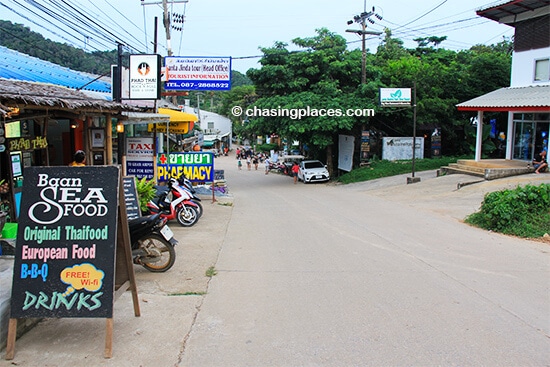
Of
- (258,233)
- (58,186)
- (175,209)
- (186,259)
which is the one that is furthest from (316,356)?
(175,209)

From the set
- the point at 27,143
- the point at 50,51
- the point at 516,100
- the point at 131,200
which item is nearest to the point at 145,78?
the point at 27,143

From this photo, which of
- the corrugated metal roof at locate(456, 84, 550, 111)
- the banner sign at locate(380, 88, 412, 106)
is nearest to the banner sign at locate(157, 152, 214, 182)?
the corrugated metal roof at locate(456, 84, 550, 111)

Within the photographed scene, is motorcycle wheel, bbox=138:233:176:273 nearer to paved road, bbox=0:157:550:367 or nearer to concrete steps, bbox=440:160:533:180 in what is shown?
paved road, bbox=0:157:550:367

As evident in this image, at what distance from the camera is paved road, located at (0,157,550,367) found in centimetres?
472

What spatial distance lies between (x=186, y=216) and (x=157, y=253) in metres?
4.69

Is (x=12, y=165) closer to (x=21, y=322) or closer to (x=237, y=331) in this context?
Answer: (x=21, y=322)

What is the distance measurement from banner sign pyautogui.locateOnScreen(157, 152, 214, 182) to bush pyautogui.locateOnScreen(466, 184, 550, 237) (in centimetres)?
896

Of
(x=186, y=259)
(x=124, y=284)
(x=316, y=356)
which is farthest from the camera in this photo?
(x=186, y=259)

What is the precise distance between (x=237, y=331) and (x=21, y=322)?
2.20m

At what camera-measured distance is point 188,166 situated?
1728 centimetres

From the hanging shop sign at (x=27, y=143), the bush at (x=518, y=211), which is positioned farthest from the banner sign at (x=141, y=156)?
the bush at (x=518, y=211)

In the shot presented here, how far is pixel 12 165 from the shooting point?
30.7 ft

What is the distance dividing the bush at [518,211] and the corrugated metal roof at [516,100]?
1006 centimetres

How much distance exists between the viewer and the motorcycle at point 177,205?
1202cm
